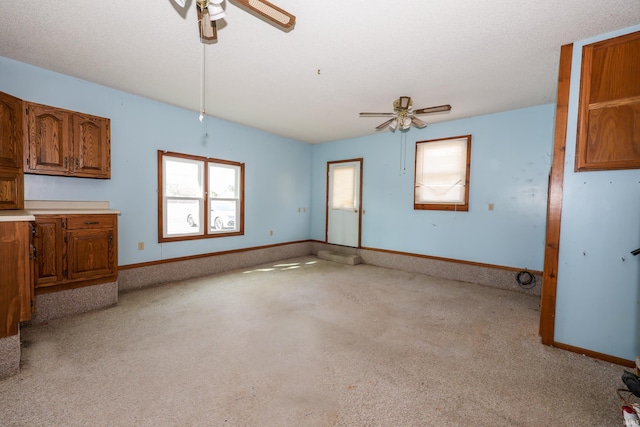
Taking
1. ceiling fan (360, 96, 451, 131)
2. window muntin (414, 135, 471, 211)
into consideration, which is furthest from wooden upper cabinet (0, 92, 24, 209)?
window muntin (414, 135, 471, 211)

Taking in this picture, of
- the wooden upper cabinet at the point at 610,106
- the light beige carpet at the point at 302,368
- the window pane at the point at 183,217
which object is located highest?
the wooden upper cabinet at the point at 610,106

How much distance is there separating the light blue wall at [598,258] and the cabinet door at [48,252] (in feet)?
17.2

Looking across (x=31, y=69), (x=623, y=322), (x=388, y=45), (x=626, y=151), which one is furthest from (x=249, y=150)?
(x=623, y=322)

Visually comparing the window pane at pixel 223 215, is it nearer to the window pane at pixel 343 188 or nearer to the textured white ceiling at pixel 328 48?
the textured white ceiling at pixel 328 48

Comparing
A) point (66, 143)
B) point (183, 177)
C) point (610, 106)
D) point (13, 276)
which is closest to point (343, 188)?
point (183, 177)

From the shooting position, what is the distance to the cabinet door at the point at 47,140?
3072 mm

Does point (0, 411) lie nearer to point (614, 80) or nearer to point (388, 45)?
point (388, 45)

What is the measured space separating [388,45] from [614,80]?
1.99m

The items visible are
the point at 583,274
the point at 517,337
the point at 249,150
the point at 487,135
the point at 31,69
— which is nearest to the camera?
the point at 583,274

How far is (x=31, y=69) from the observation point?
3209 mm

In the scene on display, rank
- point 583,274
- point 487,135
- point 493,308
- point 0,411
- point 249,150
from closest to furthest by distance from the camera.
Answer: point 0,411
point 583,274
point 493,308
point 487,135
point 249,150

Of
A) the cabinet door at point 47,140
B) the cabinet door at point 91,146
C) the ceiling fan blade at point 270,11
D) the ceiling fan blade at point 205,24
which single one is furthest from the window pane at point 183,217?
the ceiling fan blade at point 270,11

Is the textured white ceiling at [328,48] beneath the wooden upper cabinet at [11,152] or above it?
above

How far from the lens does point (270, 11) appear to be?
69.8 inches
